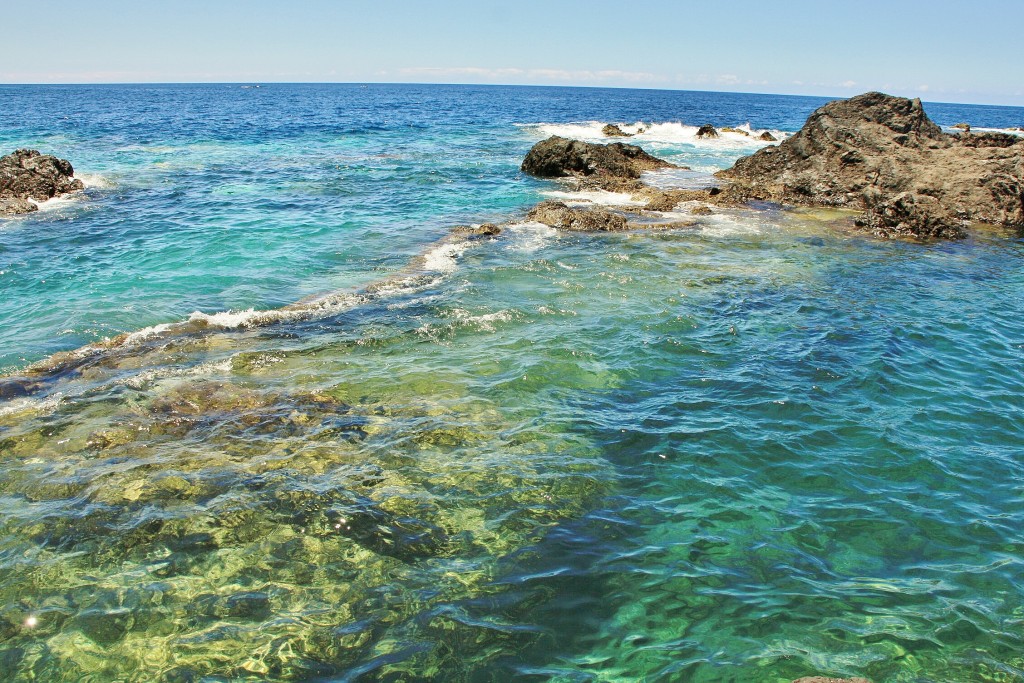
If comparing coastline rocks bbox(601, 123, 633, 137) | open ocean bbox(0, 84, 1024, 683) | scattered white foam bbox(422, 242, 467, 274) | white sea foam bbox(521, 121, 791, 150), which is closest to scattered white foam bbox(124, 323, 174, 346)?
open ocean bbox(0, 84, 1024, 683)

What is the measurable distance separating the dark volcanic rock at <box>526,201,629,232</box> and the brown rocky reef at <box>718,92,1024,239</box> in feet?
27.0

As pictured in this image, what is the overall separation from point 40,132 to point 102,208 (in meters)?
36.4

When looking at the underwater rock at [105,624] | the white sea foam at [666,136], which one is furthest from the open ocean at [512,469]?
the white sea foam at [666,136]

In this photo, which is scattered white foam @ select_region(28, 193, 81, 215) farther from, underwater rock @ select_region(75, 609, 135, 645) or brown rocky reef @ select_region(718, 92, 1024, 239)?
brown rocky reef @ select_region(718, 92, 1024, 239)

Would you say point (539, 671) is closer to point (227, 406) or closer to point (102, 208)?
point (227, 406)

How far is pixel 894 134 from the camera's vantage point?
2684 cm

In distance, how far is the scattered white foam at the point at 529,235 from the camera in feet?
61.8

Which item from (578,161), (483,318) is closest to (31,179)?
(483,318)

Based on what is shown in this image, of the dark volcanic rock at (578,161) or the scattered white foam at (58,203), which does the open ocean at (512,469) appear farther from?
the dark volcanic rock at (578,161)

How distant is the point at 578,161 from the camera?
3122 centimetres

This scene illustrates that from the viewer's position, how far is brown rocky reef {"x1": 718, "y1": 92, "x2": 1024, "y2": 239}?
71.4 feet

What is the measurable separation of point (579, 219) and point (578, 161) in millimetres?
11280

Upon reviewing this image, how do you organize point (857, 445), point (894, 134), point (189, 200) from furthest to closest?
point (894, 134) → point (189, 200) → point (857, 445)

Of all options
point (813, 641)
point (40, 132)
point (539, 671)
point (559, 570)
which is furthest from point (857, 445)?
point (40, 132)
